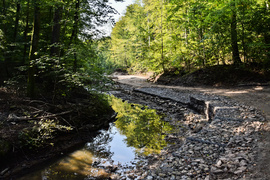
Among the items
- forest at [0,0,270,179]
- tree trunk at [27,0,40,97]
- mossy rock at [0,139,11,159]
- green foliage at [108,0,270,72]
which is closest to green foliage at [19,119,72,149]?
forest at [0,0,270,179]

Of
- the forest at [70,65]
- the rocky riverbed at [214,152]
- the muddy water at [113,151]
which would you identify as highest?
the forest at [70,65]

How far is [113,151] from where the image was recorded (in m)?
6.32

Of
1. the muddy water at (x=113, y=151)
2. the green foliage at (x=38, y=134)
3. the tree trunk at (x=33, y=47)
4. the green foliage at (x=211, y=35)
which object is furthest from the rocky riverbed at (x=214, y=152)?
the green foliage at (x=211, y=35)

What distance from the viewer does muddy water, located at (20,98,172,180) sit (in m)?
4.83

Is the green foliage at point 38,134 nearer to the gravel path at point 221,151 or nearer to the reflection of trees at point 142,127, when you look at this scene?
the gravel path at point 221,151

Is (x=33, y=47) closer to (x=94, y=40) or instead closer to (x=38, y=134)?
(x=94, y=40)

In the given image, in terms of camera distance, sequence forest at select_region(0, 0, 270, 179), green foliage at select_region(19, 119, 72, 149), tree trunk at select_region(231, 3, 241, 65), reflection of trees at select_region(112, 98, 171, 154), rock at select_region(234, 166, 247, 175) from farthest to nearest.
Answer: tree trunk at select_region(231, 3, 241, 65) < reflection of trees at select_region(112, 98, 171, 154) < forest at select_region(0, 0, 270, 179) < green foliage at select_region(19, 119, 72, 149) < rock at select_region(234, 166, 247, 175)

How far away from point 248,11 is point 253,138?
1066 centimetres

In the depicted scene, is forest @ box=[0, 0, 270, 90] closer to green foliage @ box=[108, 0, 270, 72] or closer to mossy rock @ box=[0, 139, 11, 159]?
green foliage @ box=[108, 0, 270, 72]

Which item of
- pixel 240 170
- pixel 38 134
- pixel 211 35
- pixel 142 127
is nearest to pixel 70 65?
pixel 38 134

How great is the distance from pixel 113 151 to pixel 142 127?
255 centimetres

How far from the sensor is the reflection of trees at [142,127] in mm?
6676

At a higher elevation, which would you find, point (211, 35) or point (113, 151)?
point (211, 35)

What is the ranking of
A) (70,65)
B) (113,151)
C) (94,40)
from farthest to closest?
(94,40)
(70,65)
(113,151)
